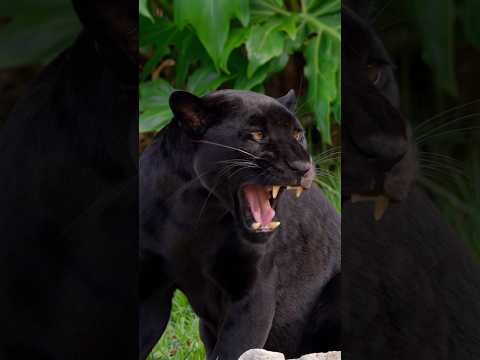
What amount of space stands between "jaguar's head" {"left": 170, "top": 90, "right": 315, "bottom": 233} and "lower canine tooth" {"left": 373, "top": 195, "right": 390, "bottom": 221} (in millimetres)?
654

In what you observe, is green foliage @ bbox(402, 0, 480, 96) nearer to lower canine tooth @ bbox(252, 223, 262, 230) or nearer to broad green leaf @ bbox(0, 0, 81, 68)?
broad green leaf @ bbox(0, 0, 81, 68)

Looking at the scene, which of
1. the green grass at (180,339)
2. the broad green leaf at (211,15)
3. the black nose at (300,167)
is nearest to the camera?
the black nose at (300,167)

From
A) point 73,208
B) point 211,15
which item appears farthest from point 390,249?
point 211,15

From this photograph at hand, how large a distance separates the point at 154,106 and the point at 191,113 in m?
1.05

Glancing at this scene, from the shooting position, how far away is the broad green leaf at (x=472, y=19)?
0.93 metres

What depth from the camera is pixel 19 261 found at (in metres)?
1.07

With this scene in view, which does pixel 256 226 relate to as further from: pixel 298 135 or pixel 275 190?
pixel 298 135

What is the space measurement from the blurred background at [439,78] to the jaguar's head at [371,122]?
2 cm

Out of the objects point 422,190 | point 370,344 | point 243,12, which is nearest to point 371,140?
point 422,190

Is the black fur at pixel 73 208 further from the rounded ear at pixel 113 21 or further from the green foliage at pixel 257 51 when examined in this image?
the green foliage at pixel 257 51

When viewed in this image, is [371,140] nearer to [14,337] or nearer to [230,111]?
[14,337]

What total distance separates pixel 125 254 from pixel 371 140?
400 millimetres

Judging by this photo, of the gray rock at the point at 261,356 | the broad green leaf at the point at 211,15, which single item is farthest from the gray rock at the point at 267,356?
the broad green leaf at the point at 211,15

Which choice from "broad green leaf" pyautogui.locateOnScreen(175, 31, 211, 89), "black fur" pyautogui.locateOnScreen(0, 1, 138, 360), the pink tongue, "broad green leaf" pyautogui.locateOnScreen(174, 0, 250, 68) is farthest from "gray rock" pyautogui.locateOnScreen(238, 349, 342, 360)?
"broad green leaf" pyautogui.locateOnScreen(175, 31, 211, 89)
